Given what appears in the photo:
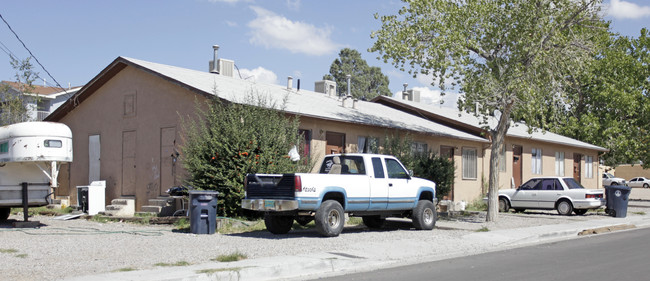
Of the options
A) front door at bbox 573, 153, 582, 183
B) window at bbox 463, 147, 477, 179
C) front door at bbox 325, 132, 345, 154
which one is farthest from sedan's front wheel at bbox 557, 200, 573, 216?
front door at bbox 573, 153, 582, 183

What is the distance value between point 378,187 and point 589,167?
27157 mm

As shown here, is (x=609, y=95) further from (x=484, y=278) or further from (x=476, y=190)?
(x=484, y=278)

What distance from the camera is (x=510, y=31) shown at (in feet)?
59.4

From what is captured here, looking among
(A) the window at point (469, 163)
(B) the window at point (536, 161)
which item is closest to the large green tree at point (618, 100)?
(B) the window at point (536, 161)

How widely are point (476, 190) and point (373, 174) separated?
14.2 m

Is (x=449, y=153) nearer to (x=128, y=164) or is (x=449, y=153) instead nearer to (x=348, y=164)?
(x=348, y=164)

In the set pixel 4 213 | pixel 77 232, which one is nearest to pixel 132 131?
pixel 4 213

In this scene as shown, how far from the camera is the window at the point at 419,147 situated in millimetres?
24031

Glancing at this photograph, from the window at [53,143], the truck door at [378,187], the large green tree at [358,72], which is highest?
the large green tree at [358,72]

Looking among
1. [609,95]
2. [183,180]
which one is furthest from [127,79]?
[609,95]

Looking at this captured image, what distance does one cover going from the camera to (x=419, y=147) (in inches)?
967

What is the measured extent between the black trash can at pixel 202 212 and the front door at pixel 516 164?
1970 centimetres

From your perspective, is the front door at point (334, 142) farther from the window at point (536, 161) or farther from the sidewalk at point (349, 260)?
the window at point (536, 161)

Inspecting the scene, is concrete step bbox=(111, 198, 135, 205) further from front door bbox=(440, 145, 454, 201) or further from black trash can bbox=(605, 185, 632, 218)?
black trash can bbox=(605, 185, 632, 218)
